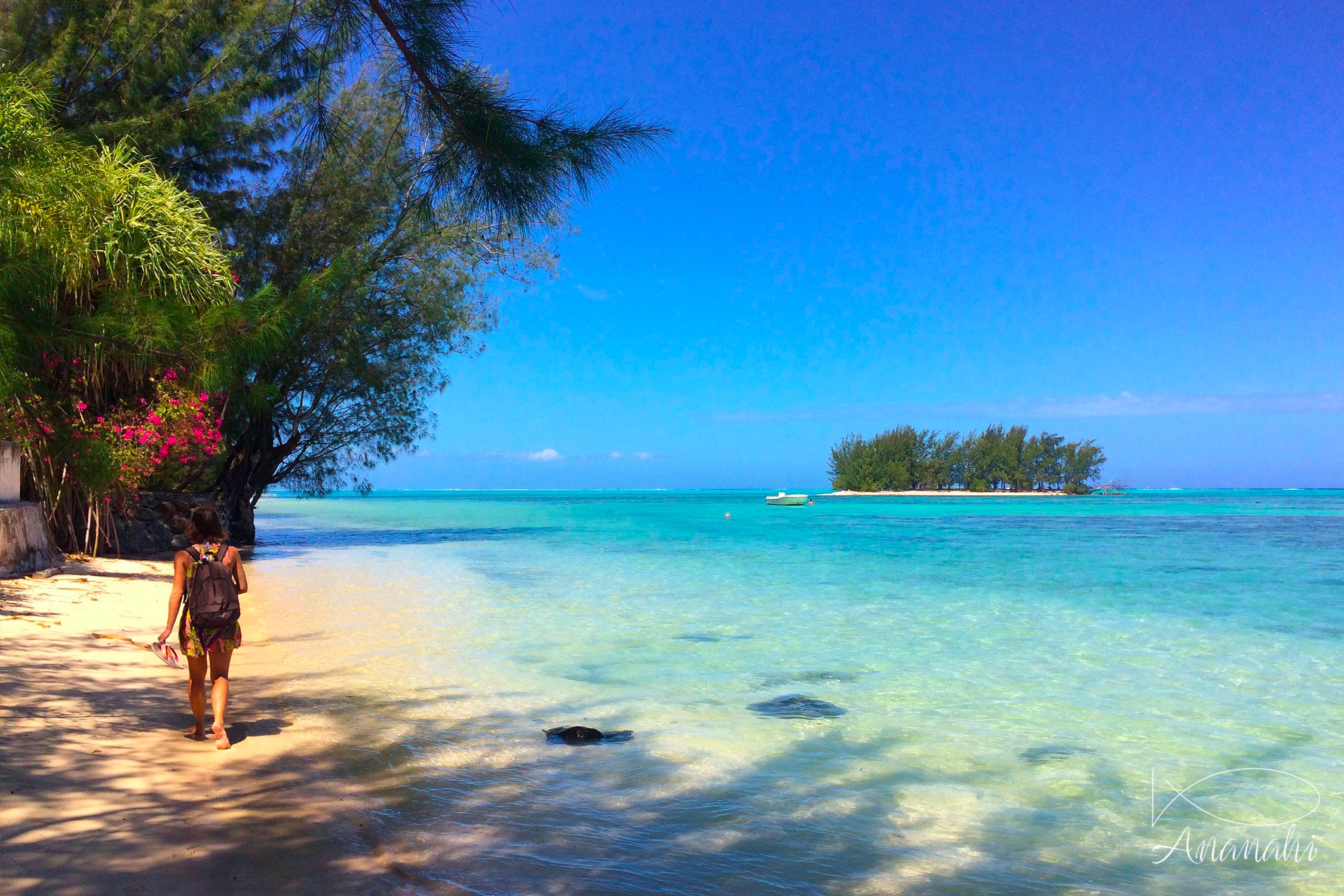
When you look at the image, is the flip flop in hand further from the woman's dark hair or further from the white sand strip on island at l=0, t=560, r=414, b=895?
the woman's dark hair

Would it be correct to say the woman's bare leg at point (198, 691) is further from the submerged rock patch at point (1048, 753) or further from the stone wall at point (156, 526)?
the stone wall at point (156, 526)

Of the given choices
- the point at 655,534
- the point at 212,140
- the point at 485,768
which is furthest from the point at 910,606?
the point at 655,534

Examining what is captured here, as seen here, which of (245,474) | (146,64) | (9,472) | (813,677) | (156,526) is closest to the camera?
(813,677)

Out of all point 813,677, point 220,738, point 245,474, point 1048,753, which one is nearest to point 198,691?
point 220,738

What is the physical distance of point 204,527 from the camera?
5.05 meters

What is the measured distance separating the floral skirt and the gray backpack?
0.12 ft

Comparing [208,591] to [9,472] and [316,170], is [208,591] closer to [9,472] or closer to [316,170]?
[9,472]

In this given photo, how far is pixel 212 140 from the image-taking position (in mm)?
17938

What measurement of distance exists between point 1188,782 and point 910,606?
8033mm

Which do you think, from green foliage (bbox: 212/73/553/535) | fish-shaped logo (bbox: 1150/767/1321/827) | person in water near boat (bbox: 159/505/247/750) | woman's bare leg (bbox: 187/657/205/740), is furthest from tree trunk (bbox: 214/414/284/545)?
fish-shaped logo (bbox: 1150/767/1321/827)

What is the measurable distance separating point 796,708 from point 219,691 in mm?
4200

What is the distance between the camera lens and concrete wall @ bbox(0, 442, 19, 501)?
11875 millimetres

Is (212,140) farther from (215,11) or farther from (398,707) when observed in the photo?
(398,707)

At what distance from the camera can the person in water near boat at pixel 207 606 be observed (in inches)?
197
